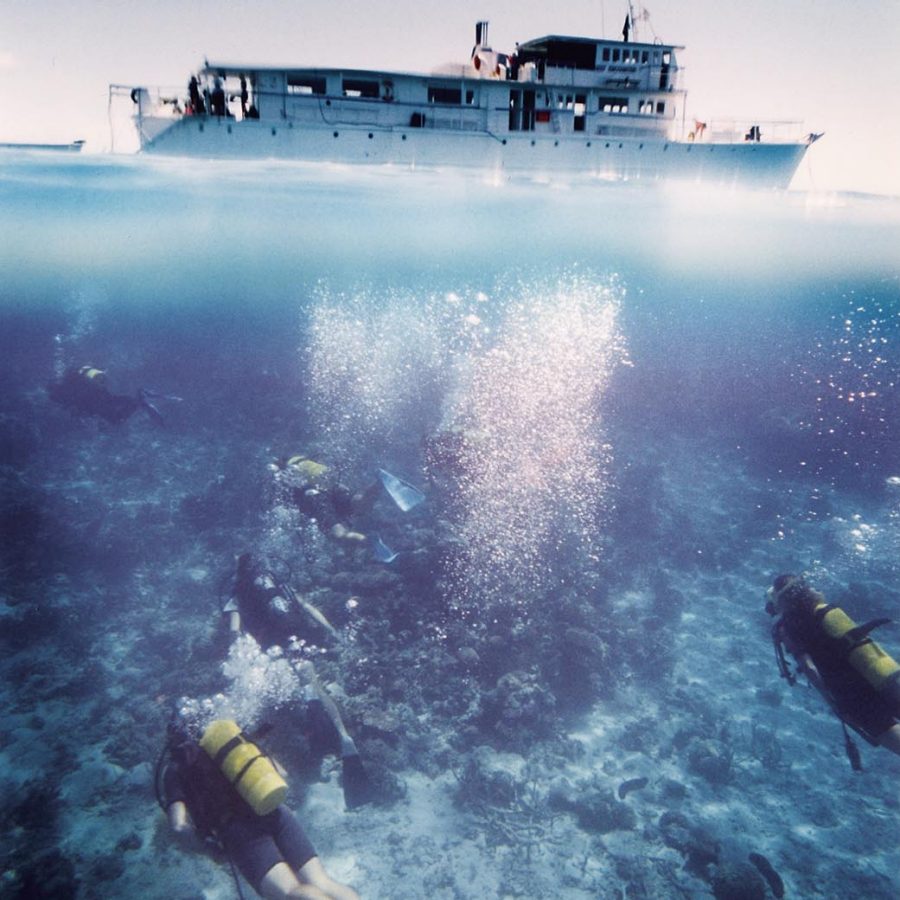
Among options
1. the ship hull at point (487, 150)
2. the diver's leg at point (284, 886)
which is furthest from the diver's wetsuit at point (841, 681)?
the ship hull at point (487, 150)

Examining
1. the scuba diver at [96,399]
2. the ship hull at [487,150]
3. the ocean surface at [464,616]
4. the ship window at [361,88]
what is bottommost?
the ocean surface at [464,616]

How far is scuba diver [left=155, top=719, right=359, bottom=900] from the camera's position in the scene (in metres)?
5.67

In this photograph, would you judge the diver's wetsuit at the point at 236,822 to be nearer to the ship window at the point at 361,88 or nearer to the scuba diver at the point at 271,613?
the scuba diver at the point at 271,613

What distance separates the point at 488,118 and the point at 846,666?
78.5 ft

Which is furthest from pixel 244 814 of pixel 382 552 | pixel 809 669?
pixel 809 669

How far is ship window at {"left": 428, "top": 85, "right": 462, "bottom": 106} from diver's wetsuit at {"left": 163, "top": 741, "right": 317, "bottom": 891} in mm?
24948

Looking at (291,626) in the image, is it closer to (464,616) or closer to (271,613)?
(271,613)

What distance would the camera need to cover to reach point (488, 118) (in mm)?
22547

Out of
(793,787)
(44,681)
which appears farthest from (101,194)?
(793,787)

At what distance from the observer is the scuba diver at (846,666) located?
7.43 meters

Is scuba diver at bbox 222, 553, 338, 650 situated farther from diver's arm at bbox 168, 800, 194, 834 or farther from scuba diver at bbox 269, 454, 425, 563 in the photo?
diver's arm at bbox 168, 800, 194, 834

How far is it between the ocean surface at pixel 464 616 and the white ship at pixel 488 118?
6.45 ft

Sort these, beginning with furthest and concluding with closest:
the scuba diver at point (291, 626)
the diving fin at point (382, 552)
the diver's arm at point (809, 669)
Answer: the diving fin at point (382, 552), the diver's arm at point (809, 669), the scuba diver at point (291, 626)

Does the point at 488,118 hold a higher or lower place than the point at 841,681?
higher
